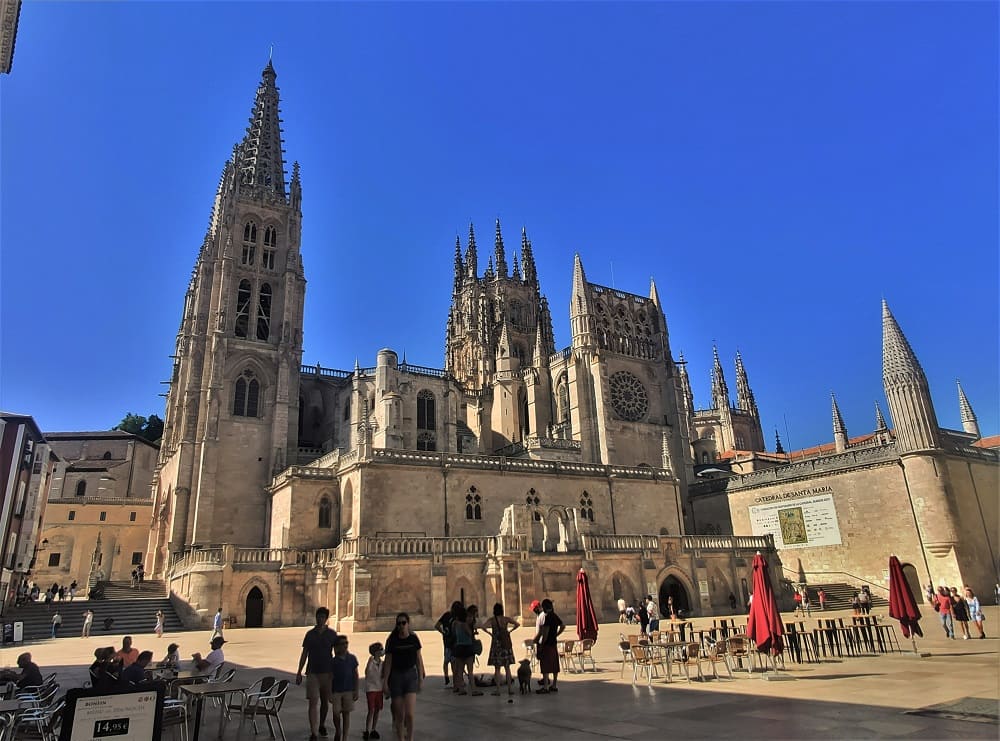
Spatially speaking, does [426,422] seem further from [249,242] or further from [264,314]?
[249,242]

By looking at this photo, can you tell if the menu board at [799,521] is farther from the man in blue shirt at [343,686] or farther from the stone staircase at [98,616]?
the man in blue shirt at [343,686]

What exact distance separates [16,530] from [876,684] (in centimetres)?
3637

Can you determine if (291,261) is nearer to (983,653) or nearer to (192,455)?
(192,455)

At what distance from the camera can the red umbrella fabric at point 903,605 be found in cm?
1545

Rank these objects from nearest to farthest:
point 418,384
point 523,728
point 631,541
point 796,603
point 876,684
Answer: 1. point 523,728
2. point 876,684
3. point 631,541
4. point 796,603
5. point 418,384

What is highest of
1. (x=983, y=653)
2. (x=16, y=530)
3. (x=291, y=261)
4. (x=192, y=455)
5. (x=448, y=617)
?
(x=291, y=261)

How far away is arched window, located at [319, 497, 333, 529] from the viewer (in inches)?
1238

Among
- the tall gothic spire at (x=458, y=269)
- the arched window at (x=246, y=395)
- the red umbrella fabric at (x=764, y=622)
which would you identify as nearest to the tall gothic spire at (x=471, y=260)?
the tall gothic spire at (x=458, y=269)

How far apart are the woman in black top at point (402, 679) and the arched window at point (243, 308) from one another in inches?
1580

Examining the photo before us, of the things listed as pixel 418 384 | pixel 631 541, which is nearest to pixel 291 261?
pixel 418 384

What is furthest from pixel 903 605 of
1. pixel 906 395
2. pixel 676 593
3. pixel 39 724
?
pixel 906 395

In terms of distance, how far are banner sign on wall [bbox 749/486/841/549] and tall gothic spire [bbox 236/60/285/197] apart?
41626 millimetres

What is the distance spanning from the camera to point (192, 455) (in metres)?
38.3

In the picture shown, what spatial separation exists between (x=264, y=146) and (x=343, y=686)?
5169 cm
